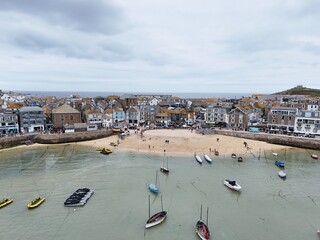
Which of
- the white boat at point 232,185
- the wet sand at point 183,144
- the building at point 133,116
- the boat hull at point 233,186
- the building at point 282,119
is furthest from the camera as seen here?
the building at point 133,116

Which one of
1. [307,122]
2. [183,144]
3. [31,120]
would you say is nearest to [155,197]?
[183,144]

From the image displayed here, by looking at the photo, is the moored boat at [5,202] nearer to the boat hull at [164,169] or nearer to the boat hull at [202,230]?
the boat hull at [164,169]

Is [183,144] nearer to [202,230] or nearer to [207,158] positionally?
[207,158]

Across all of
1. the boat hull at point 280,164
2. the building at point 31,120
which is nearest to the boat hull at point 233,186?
the boat hull at point 280,164

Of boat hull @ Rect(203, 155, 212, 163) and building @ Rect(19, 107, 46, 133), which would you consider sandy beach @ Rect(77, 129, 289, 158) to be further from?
building @ Rect(19, 107, 46, 133)

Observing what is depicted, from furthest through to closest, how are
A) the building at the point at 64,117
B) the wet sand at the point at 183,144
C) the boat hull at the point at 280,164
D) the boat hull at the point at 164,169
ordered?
the building at the point at 64,117 < the wet sand at the point at 183,144 < the boat hull at the point at 280,164 < the boat hull at the point at 164,169

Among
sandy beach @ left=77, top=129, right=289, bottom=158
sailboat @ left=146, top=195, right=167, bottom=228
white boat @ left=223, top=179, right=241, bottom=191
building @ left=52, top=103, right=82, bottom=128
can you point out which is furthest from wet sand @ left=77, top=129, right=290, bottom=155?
sailboat @ left=146, top=195, right=167, bottom=228

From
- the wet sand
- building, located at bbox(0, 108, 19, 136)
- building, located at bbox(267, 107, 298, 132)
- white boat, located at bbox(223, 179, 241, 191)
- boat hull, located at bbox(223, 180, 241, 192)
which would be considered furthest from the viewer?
building, located at bbox(267, 107, 298, 132)
